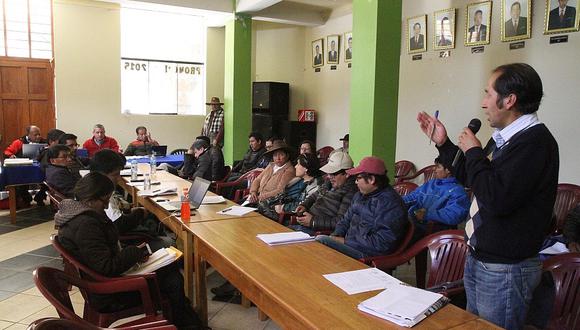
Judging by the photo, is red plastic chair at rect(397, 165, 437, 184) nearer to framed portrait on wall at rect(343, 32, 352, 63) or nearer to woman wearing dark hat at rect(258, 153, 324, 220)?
woman wearing dark hat at rect(258, 153, 324, 220)

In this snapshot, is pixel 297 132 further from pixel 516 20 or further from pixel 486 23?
pixel 516 20

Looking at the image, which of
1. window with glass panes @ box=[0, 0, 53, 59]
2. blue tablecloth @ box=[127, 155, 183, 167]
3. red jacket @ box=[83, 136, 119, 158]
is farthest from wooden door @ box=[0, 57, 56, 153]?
blue tablecloth @ box=[127, 155, 183, 167]

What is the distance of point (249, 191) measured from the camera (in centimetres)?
481

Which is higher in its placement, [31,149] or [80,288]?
[31,149]

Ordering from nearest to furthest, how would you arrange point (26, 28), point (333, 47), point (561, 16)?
point (561, 16)
point (26, 28)
point (333, 47)

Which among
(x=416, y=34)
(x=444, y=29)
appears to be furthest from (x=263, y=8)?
(x=444, y=29)

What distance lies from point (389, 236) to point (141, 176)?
3.42m

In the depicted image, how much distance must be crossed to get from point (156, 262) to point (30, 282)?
1.95 metres

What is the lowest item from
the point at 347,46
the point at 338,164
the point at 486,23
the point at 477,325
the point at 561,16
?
the point at 477,325

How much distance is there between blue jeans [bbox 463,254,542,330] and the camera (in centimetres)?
155

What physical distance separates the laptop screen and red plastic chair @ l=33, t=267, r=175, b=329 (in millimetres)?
1116

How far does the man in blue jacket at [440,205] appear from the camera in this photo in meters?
3.49

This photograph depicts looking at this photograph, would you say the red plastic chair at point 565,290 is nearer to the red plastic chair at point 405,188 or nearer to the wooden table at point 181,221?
the wooden table at point 181,221

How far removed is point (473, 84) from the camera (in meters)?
5.40
